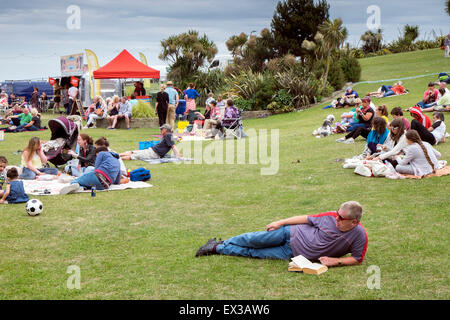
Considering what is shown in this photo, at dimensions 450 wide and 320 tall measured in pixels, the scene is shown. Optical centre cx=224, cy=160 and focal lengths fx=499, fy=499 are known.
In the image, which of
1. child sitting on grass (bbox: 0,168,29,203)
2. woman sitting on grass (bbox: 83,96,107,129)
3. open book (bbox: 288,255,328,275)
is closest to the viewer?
open book (bbox: 288,255,328,275)

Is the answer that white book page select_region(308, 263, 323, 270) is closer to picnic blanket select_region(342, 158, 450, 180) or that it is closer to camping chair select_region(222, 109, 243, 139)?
picnic blanket select_region(342, 158, 450, 180)

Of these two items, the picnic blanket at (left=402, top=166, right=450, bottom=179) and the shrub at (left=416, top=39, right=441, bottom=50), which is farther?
the shrub at (left=416, top=39, right=441, bottom=50)

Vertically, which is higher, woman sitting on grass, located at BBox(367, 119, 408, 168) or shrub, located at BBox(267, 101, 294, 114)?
shrub, located at BBox(267, 101, 294, 114)

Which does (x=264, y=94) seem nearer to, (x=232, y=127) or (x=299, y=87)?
(x=299, y=87)

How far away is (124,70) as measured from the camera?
81.0ft

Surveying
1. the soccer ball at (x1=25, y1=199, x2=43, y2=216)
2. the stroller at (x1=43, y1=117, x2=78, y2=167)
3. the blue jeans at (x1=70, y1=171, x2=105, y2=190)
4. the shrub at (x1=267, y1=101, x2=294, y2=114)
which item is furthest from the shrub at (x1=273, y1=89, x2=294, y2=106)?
the soccer ball at (x1=25, y1=199, x2=43, y2=216)

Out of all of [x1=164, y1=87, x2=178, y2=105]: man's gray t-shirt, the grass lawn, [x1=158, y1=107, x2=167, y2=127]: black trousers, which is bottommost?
the grass lawn

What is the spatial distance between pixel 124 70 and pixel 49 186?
52.1ft

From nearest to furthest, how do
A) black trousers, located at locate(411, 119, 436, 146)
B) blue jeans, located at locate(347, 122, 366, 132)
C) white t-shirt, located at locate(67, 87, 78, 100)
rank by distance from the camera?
black trousers, located at locate(411, 119, 436, 146) → blue jeans, located at locate(347, 122, 366, 132) → white t-shirt, located at locate(67, 87, 78, 100)

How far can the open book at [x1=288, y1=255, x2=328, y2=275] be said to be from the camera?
491cm

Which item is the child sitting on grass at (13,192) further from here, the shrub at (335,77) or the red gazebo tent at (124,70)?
the shrub at (335,77)

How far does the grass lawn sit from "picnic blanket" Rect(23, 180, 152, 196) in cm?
32

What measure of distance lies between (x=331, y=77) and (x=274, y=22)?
10931 mm

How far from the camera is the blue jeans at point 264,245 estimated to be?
5.32 m
